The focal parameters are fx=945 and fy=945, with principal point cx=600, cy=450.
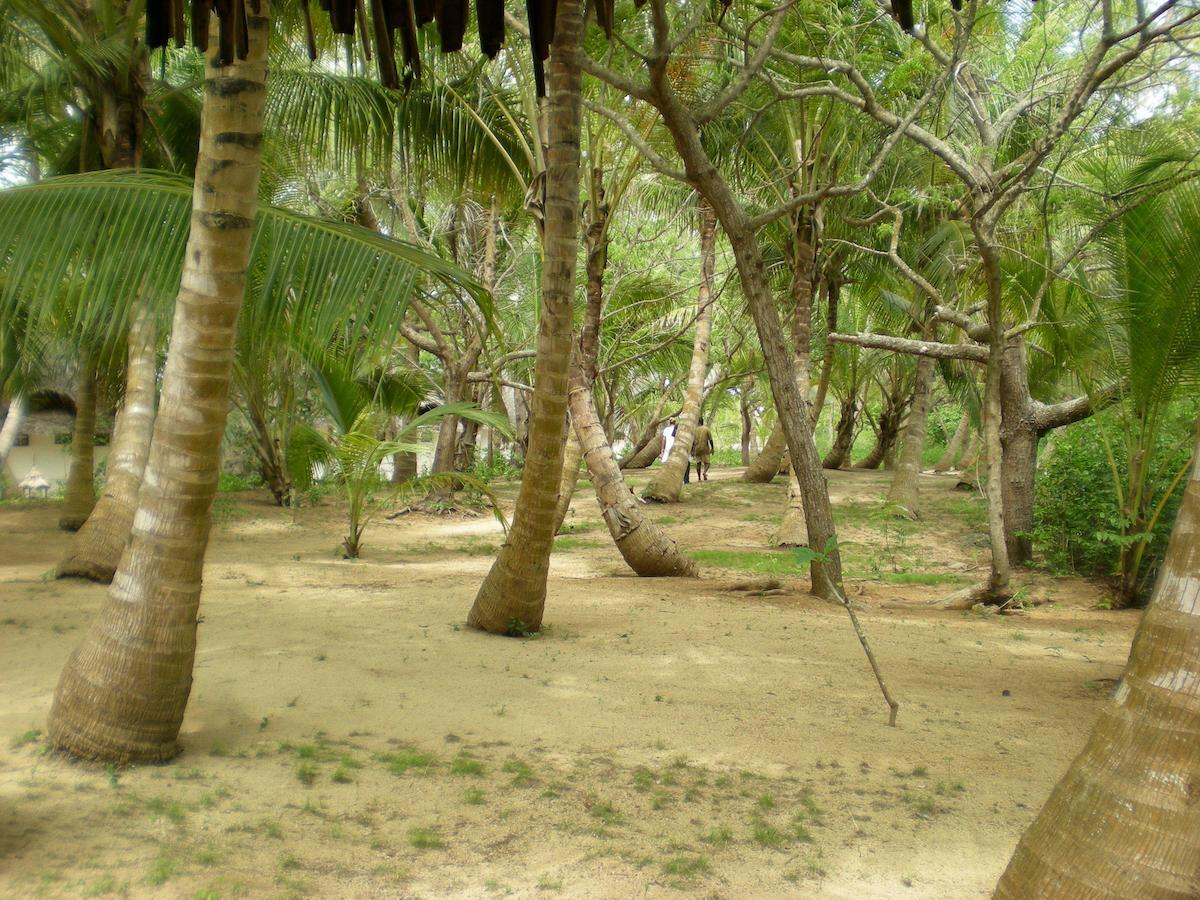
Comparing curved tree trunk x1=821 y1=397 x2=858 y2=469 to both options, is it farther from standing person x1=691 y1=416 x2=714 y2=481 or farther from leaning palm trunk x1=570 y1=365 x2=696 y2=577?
leaning palm trunk x1=570 y1=365 x2=696 y2=577

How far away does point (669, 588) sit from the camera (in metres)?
8.16

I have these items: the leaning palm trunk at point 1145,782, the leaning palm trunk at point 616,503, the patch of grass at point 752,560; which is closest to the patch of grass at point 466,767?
the leaning palm trunk at point 1145,782

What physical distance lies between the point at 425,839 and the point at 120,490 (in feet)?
17.0

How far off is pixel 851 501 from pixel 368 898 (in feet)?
43.3

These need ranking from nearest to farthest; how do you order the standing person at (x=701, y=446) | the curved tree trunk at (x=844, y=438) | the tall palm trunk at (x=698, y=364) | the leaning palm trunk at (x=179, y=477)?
the leaning palm trunk at (x=179, y=477) → the tall palm trunk at (x=698, y=364) → the standing person at (x=701, y=446) → the curved tree trunk at (x=844, y=438)

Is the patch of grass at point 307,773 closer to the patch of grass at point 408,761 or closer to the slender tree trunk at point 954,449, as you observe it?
the patch of grass at point 408,761

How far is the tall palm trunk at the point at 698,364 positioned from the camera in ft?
45.3

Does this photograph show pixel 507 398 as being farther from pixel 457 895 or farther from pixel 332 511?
pixel 457 895

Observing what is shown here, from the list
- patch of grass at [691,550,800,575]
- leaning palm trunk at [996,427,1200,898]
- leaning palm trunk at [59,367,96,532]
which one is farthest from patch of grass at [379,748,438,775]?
leaning palm trunk at [59,367,96,532]

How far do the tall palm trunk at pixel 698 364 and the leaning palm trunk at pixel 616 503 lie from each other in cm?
540

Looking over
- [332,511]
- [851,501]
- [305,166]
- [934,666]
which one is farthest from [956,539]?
[305,166]

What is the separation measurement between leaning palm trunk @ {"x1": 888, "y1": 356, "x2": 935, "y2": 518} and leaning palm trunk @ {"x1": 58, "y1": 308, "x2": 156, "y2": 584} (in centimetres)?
975

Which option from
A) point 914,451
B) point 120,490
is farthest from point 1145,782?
point 914,451

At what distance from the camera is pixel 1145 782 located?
6.77ft
